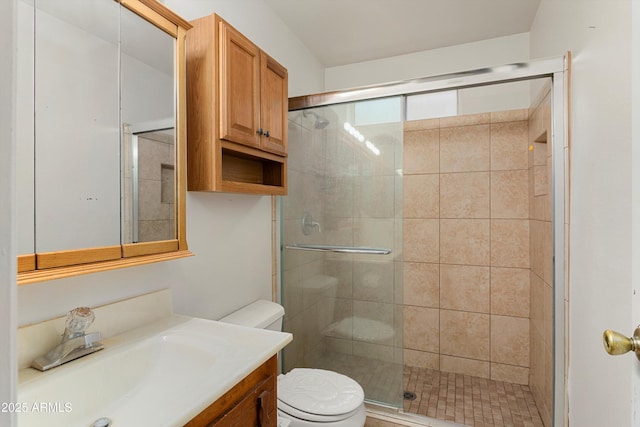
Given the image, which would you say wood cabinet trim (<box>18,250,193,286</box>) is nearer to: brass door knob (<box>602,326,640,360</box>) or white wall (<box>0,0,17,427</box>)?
white wall (<box>0,0,17,427</box>)

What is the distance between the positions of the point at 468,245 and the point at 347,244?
3.65ft

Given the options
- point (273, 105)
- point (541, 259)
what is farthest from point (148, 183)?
point (541, 259)

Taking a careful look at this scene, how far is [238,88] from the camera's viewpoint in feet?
4.51

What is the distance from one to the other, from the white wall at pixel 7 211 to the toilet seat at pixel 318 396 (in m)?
1.28

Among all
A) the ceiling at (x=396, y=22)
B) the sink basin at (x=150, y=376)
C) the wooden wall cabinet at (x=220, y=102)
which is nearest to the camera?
the sink basin at (x=150, y=376)

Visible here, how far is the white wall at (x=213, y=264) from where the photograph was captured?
975mm

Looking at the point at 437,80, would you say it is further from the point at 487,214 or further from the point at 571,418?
the point at 571,418

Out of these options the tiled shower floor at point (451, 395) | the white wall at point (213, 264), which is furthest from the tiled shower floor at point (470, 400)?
the white wall at point (213, 264)

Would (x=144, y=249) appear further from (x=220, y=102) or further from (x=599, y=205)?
(x=599, y=205)

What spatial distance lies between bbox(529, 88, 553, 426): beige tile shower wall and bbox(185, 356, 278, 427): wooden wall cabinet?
4.60ft

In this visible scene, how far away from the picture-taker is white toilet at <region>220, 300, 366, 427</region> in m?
1.32

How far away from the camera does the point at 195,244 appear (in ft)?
4.68

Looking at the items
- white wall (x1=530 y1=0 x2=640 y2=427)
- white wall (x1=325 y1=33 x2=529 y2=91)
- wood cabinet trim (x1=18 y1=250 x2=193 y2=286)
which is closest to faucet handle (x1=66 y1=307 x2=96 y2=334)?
wood cabinet trim (x1=18 y1=250 x2=193 y2=286)

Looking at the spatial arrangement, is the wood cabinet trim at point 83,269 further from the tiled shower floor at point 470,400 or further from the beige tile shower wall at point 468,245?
the beige tile shower wall at point 468,245
